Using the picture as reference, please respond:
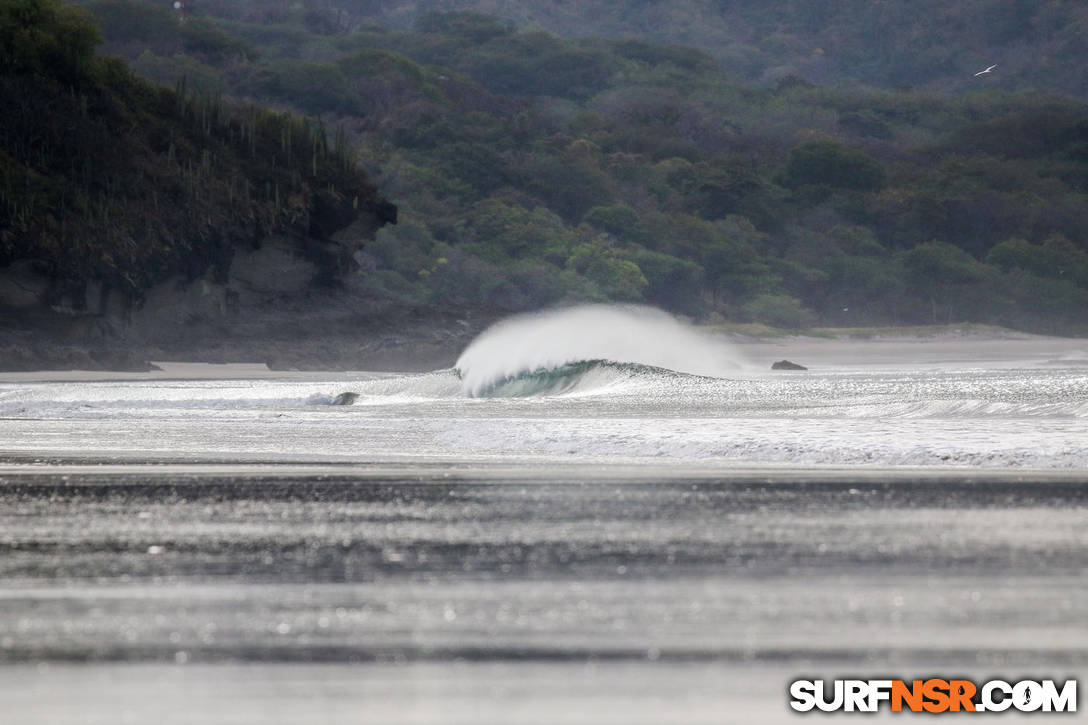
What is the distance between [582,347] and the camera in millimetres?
37188

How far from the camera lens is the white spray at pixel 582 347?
35.5 meters

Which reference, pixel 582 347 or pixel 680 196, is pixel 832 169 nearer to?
pixel 680 196

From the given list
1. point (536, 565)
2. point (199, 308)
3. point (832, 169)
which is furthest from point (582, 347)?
point (832, 169)

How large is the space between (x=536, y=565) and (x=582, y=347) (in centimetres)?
2810

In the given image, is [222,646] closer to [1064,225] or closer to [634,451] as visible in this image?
[634,451]

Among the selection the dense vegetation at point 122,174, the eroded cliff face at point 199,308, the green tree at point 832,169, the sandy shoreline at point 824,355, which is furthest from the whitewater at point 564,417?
the green tree at point 832,169

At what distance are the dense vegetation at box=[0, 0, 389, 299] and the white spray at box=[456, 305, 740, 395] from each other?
10.1 meters

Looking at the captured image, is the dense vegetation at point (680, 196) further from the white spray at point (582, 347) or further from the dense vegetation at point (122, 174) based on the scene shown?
the white spray at point (582, 347)

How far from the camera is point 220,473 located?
14828 millimetres

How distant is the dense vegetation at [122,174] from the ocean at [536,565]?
25.5 metres

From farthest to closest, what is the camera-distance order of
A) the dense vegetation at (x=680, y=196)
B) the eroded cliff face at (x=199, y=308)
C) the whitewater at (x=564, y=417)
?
the dense vegetation at (x=680, y=196) → the eroded cliff face at (x=199, y=308) → the whitewater at (x=564, y=417)

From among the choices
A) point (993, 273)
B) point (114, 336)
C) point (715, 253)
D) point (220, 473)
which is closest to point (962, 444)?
point (220, 473)

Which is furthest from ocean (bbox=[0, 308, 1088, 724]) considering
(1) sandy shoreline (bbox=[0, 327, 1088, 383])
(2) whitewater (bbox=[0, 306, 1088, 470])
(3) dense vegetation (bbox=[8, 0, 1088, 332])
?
(3) dense vegetation (bbox=[8, 0, 1088, 332])

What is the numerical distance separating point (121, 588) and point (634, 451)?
930cm
